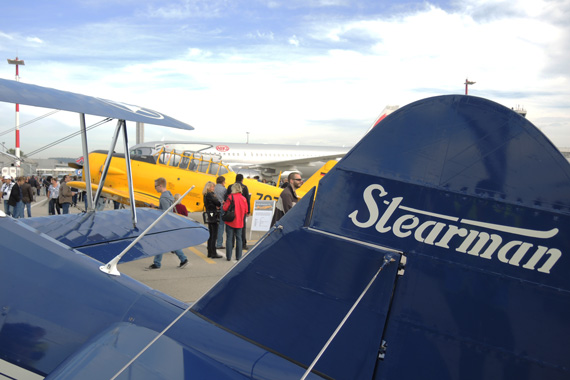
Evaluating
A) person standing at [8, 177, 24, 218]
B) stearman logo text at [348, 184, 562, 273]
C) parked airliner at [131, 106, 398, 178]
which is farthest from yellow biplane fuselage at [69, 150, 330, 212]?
parked airliner at [131, 106, 398, 178]

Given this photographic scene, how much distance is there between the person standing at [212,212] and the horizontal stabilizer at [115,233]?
258 centimetres

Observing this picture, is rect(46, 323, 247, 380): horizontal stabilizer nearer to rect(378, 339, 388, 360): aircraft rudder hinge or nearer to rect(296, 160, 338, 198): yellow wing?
rect(378, 339, 388, 360): aircraft rudder hinge

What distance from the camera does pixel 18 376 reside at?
254 centimetres

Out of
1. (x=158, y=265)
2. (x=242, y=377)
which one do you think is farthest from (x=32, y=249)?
(x=158, y=265)

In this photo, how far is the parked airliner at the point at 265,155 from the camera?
33.9 meters

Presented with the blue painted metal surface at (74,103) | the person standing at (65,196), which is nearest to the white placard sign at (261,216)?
the blue painted metal surface at (74,103)

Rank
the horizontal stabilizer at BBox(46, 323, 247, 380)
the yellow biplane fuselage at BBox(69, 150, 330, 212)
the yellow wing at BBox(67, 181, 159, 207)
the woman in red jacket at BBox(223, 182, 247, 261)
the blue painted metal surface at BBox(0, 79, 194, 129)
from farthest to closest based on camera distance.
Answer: the yellow biplane fuselage at BBox(69, 150, 330, 212) → the yellow wing at BBox(67, 181, 159, 207) → the woman in red jacket at BBox(223, 182, 247, 261) → the blue painted metal surface at BBox(0, 79, 194, 129) → the horizontal stabilizer at BBox(46, 323, 247, 380)

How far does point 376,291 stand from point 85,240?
433cm

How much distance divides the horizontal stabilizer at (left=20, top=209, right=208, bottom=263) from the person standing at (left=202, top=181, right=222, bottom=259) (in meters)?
2.58

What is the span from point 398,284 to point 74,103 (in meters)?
4.24

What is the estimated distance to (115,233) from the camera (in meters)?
5.81

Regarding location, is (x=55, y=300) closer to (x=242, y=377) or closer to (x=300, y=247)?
(x=242, y=377)

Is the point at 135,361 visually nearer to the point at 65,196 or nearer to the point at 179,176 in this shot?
the point at 179,176

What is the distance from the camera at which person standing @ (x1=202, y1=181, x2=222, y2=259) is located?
31.0 feet
